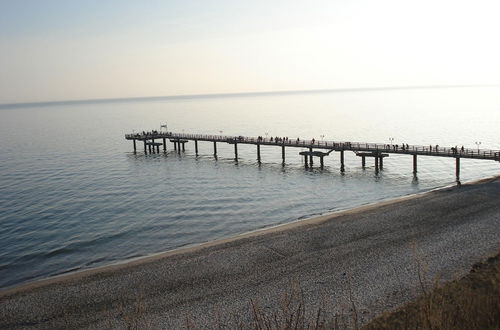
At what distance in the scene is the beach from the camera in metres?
21.3

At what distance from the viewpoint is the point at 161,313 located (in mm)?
21422

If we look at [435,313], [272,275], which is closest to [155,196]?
[272,275]

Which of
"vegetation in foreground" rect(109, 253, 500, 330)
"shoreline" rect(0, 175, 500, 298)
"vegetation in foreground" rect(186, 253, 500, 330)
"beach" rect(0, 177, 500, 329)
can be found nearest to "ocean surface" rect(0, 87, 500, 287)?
"shoreline" rect(0, 175, 500, 298)

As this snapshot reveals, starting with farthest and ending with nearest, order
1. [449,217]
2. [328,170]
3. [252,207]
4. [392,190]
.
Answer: [328,170] < [392,190] < [252,207] < [449,217]

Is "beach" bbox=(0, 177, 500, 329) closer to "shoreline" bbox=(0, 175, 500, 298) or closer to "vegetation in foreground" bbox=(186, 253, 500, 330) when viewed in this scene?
"shoreline" bbox=(0, 175, 500, 298)

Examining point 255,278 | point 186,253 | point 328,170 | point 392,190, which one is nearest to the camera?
point 255,278

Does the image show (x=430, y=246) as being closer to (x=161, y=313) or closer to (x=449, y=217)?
(x=449, y=217)

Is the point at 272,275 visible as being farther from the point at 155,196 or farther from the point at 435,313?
the point at 155,196

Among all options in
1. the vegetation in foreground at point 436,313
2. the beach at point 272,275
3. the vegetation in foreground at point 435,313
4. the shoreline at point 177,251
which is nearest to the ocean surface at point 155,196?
the shoreline at point 177,251

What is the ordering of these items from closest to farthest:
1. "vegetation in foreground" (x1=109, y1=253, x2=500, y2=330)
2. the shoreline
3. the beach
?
1. "vegetation in foreground" (x1=109, y1=253, x2=500, y2=330)
2. the beach
3. the shoreline

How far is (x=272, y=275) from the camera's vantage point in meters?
25.1

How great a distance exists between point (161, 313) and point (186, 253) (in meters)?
8.83

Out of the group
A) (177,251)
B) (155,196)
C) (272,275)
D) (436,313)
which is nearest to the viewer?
(436,313)

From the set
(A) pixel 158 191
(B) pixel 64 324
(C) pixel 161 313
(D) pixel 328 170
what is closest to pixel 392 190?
(D) pixel 328 170
